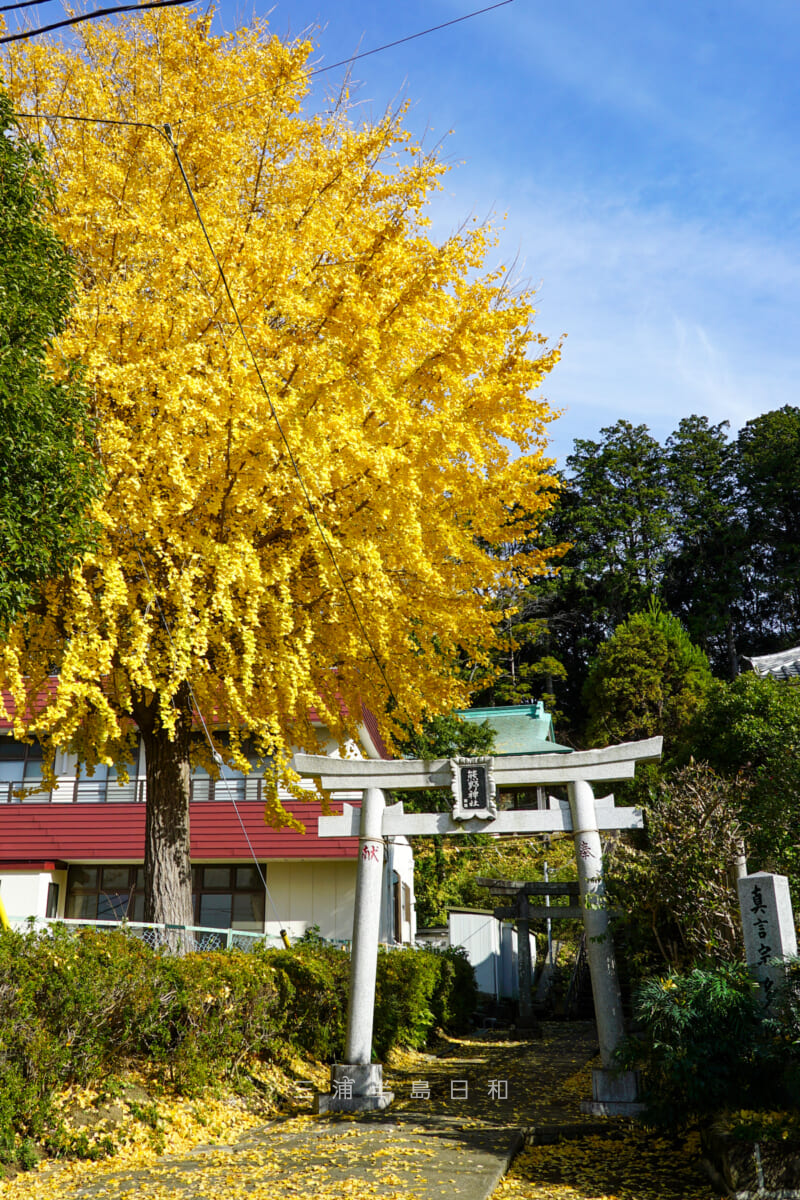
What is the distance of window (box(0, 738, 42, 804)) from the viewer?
59.6 ft

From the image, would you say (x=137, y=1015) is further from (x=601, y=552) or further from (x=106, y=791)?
(x=601, y=552)

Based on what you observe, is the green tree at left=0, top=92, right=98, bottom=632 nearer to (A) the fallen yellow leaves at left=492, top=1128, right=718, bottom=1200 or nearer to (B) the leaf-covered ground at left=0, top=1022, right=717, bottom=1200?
(B) the leaf-covered ground at left=0, top=1022, right=717, bottom=1200

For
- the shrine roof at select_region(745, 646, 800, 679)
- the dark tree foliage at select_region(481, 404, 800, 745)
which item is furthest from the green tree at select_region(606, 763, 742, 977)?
the dark tree foliage at select_region(481, 404, 800, 745)

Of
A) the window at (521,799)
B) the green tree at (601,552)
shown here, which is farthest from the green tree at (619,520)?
the window at (521,799)

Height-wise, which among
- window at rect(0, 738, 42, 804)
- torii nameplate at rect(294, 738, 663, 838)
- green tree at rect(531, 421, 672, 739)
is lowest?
→ torii nameplate at rect(294, 738, 663, 838)

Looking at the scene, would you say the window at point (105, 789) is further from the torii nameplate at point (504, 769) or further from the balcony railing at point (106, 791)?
the torii nameplate at point (504, 769)

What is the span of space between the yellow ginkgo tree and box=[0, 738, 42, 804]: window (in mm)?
8318

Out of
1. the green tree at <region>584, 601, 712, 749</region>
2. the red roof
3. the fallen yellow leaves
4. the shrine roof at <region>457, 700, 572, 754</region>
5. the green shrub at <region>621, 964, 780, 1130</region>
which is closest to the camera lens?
the fallen yellow leaves

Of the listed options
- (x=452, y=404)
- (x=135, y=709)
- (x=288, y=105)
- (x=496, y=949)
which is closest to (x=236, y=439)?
(x=452, y=404)

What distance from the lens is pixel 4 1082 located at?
6293 mm

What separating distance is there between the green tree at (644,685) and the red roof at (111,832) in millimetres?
13787

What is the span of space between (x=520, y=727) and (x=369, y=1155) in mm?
22114

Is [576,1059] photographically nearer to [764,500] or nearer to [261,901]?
[261,901]

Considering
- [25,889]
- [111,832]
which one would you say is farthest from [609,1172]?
[25,889]
